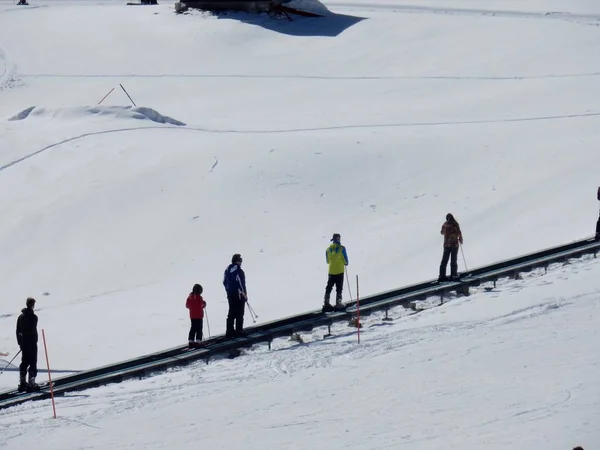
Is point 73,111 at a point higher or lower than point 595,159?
higher

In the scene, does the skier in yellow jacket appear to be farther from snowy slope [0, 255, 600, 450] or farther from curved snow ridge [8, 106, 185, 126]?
curved snow ridge [8, 106, 185, 126]

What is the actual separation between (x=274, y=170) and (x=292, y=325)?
32.1ft

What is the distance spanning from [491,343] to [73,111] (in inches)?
734

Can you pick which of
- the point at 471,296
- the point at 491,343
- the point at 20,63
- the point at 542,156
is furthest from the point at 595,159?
the point at 20,63

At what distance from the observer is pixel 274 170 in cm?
2519

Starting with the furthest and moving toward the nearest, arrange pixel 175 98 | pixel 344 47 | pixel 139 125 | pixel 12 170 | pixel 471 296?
1. pixel 344 47
2. pixel 175 98
3. pixel 139 125
4. pixel 12 170
5. pixel 471 296

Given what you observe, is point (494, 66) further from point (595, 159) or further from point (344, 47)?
point (595, 159)

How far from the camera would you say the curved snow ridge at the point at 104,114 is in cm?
2986

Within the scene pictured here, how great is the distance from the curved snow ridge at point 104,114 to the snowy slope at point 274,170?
9 cm

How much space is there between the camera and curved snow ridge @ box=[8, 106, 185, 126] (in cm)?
2986

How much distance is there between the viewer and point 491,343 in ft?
47.2

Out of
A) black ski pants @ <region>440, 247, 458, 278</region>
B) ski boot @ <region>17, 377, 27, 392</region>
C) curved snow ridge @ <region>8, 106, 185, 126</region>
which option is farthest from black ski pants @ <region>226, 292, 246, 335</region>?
curved snow ridge @ <region>8, 106, 185, 126</region>

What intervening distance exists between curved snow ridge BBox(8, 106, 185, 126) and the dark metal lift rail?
13953 mm

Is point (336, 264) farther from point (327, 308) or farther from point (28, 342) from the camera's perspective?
point (28, 342)
